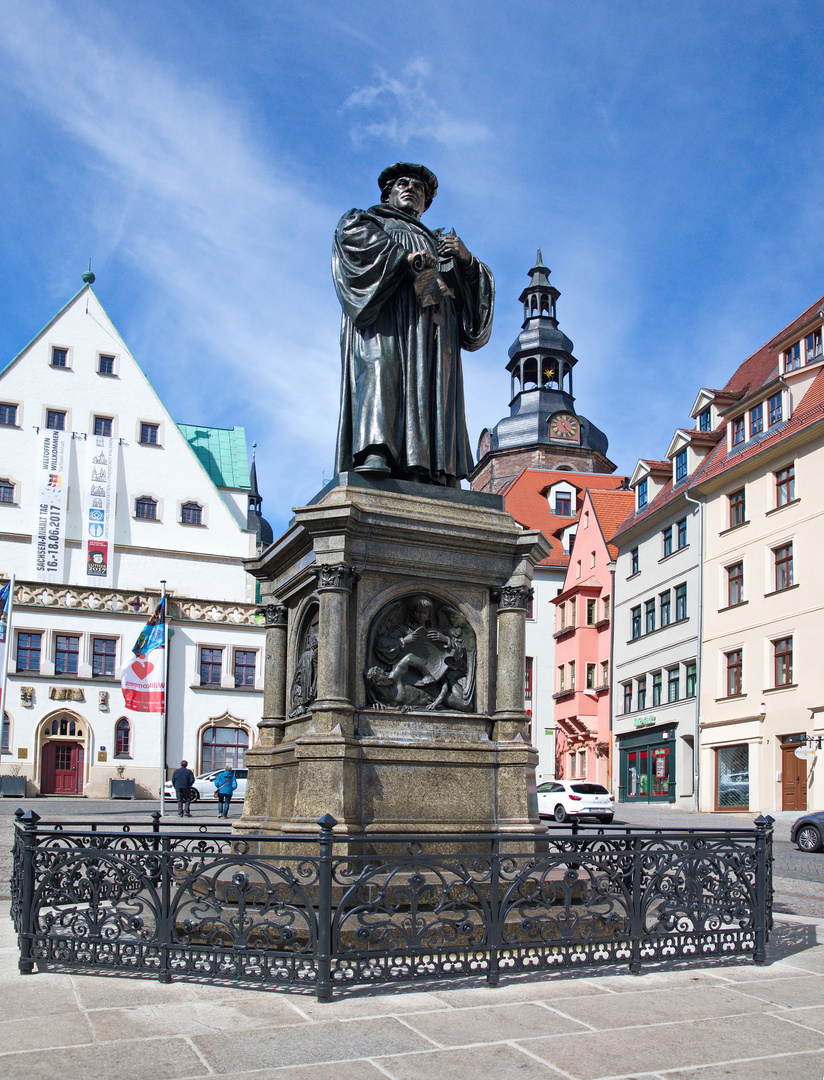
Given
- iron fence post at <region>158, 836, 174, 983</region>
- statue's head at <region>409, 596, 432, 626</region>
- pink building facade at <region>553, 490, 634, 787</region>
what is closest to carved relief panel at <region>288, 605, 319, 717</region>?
statue's head at <region>409, 596, 432, 626</region>

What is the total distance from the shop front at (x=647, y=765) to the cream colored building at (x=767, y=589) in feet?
8.53

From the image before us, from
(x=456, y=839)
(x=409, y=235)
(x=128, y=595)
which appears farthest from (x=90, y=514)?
(x=456, y=839)

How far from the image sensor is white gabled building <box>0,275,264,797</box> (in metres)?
39.3

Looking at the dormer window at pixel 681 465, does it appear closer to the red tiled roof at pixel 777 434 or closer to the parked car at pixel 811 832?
the red tiled roof at pixel 777 434

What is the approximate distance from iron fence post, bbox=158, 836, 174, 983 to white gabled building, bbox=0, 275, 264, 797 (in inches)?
1353

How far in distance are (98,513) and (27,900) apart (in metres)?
38.4

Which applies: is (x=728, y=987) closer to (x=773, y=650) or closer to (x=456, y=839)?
(x=456, y=839)

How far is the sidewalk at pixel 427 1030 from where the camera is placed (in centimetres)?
442

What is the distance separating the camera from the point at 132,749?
131 feet

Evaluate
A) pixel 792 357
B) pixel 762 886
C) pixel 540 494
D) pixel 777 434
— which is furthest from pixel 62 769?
pixel 762 886

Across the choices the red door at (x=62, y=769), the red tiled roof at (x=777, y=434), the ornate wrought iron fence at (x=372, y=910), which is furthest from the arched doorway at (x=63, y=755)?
the ornate wrought iron fence at (x=372, y=910)

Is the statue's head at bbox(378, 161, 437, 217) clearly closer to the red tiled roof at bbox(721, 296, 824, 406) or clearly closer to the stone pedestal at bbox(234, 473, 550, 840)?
the stone pedestal at bbox(234, 473, 550, 840)

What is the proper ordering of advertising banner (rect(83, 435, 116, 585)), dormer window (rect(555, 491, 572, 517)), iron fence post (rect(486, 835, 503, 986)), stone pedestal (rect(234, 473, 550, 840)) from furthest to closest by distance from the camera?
dormer window (rect(555, 491, 572, 517))
advertising banner (rect(83, 435, 116, 585))
stone pedestal (rect(234, 473, 550, 840))
iron fence post (rect(486, 835, 503, 986))

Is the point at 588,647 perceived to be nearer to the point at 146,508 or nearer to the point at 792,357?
the point at 792,357
